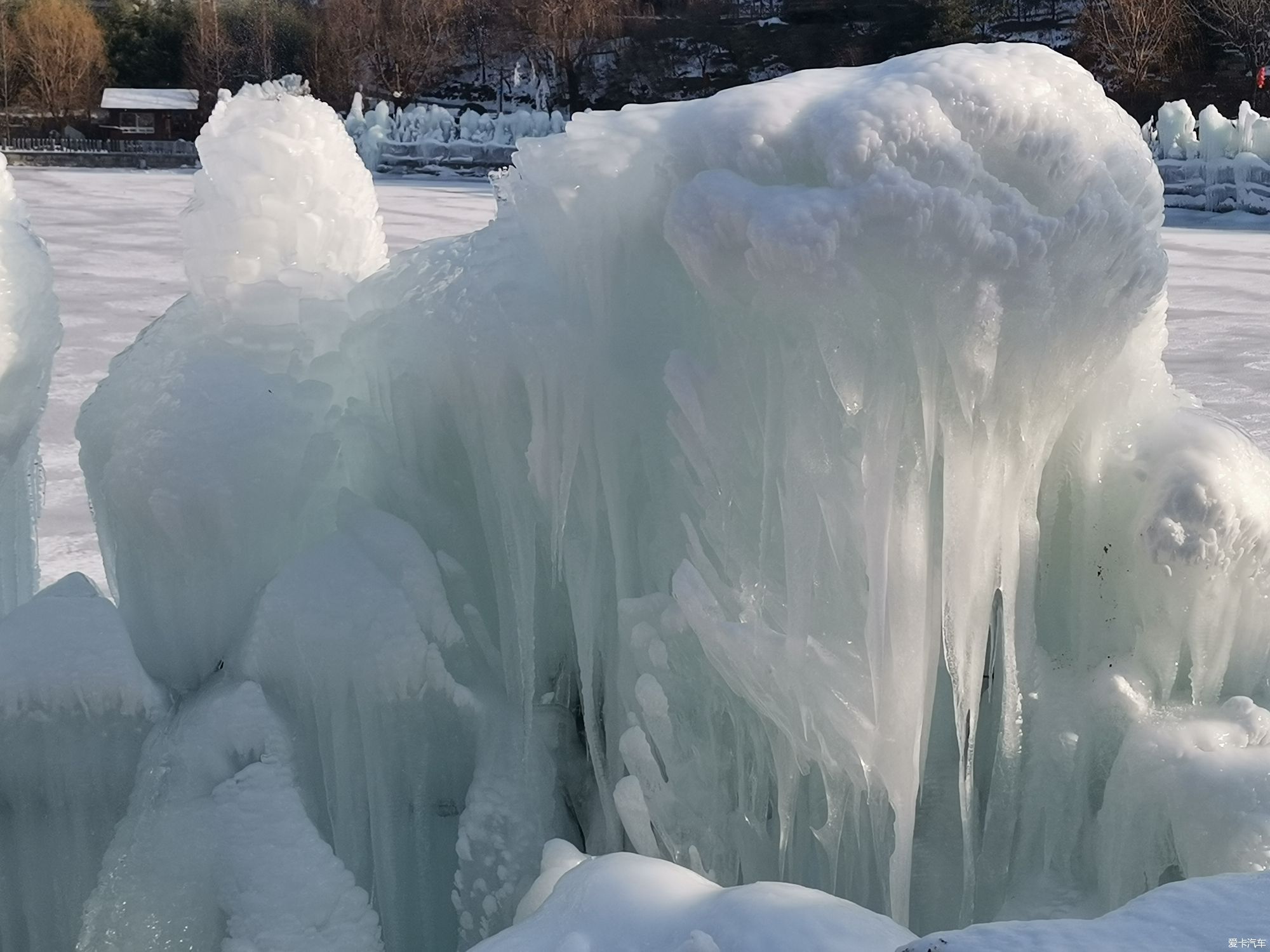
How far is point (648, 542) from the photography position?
2.80 metres

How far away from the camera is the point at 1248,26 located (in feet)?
96.3

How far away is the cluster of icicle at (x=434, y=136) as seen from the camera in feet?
81.1

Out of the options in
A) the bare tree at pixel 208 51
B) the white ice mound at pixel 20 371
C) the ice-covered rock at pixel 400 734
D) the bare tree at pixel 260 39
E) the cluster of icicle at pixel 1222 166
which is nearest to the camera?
the ice-covered rock at pixel 400 734

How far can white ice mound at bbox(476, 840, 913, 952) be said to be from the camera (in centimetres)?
178

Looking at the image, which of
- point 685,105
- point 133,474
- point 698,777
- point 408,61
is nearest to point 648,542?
point 698,777

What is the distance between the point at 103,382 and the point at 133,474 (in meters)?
0.42

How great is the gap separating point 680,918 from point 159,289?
9.00m

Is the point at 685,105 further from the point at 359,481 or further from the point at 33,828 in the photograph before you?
the point at 33,828

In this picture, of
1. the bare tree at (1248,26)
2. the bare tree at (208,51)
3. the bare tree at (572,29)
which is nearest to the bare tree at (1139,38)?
the bare tree at (1248,26)

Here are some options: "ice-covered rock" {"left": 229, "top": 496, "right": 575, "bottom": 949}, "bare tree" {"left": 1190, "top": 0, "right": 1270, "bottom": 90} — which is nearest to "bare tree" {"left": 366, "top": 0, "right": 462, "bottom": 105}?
"bare tree" {"left": 1190, "top": 0, "right": 1270, "bottom": 90}

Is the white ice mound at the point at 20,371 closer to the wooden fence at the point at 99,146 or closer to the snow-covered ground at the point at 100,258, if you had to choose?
the snow-covered ground at the point at 100,258

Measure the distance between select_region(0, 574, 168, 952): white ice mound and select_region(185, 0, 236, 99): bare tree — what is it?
35859 mm

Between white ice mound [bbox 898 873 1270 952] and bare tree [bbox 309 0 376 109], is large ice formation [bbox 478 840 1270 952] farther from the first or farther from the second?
bare tree [bbox 309 0 376 109]

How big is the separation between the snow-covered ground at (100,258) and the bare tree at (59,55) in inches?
442
